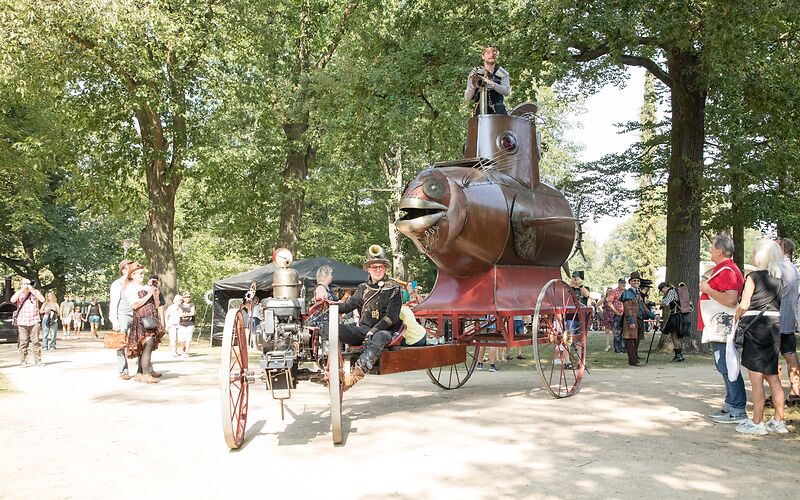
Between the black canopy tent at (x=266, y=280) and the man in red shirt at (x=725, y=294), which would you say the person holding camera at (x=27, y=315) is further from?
the man in red shirt at (x=725, y=294)

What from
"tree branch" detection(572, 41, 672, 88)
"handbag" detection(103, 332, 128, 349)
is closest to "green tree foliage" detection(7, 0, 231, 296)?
"tree branch" detection(572, 41, 672, 88)

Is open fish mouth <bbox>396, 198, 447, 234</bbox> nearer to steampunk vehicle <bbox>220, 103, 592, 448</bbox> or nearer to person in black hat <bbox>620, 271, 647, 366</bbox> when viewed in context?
steampunk vehicle <bbox>220, 103, 592, 448</bbox>

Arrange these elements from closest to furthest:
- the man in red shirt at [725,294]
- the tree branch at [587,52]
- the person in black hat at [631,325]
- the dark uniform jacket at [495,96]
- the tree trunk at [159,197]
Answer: the man in red shirt at [725,294] < the dark uniform jacket at [495,96] < the person in black hat at [631,325] < the tree branch at [587,52] < the tree trunk at [159,197]

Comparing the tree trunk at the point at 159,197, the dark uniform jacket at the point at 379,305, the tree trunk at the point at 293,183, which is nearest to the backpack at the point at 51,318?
the tree trunk at the point at 159,197

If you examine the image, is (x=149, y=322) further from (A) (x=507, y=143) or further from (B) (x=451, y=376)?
(A) (x=507, y=143)

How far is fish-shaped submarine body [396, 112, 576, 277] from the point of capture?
9297 mm

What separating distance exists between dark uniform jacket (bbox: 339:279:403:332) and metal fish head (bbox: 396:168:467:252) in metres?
1.61

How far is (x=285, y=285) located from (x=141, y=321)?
5654 millimetres

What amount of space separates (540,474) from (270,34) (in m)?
21.7

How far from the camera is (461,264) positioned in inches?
379

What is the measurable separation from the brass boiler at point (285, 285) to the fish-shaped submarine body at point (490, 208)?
2.51m

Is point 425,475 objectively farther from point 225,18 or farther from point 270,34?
point 270,34

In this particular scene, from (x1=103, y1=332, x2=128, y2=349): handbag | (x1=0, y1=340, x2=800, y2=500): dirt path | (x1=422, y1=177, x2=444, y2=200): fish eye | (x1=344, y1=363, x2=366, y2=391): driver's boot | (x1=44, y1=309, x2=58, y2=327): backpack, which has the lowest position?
(x1=0, y1=340, x2=800, y2=500): dirt path

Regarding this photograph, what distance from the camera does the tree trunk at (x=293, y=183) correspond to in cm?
2656
